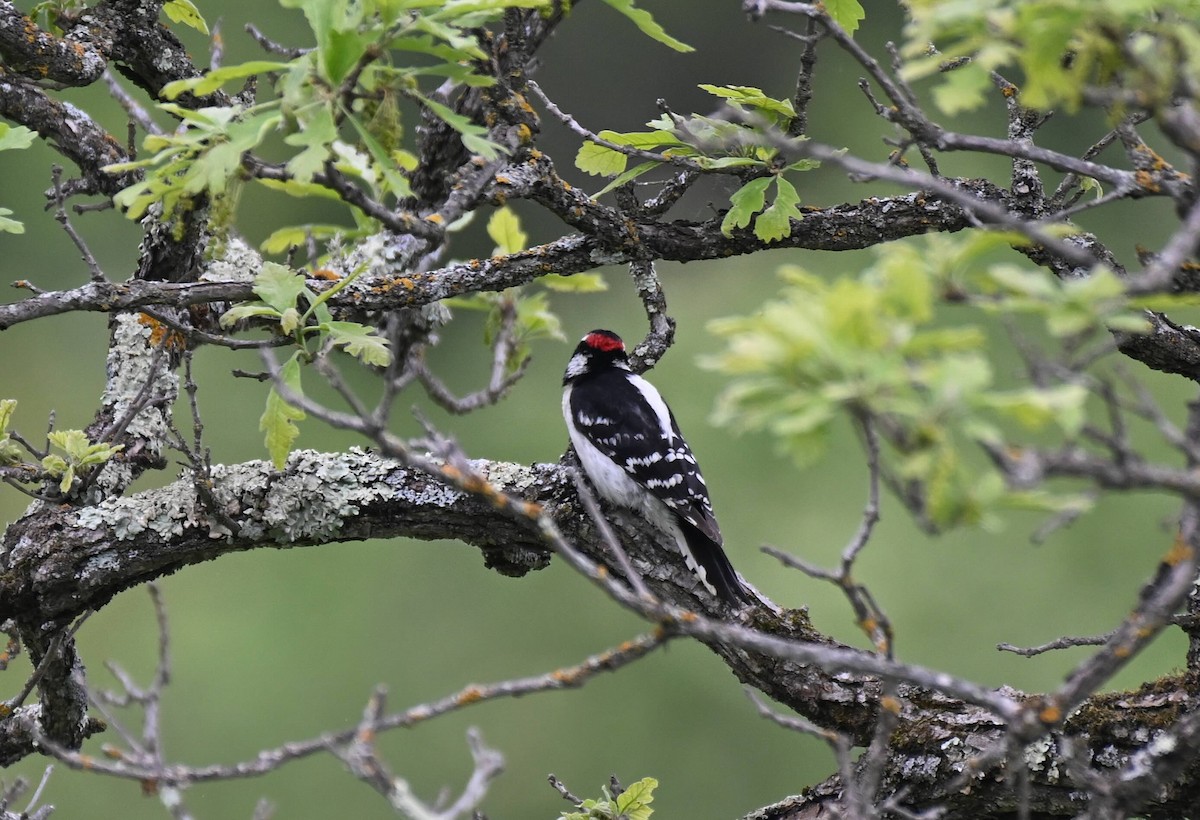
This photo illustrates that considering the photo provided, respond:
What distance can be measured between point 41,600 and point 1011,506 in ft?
7.97

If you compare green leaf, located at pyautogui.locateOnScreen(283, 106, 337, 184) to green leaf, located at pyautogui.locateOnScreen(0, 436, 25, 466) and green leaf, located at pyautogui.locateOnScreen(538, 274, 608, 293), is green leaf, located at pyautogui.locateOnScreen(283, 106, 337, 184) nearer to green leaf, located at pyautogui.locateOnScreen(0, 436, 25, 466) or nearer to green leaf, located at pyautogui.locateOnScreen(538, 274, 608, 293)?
green leaf, located at pyautogui.locateOnScreen(0, 436, 25, 466)

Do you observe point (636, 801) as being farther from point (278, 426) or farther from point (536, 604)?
point (536, 604)

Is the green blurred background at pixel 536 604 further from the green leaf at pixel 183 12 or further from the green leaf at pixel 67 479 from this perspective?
the green leaf at pixel 67 479

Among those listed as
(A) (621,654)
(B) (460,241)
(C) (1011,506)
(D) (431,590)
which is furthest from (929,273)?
(B) (460,241)

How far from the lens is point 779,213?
2.89 metres

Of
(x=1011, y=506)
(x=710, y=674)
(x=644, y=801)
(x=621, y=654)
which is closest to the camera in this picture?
(x=1011, y=506)

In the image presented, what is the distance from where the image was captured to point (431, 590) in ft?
34.0

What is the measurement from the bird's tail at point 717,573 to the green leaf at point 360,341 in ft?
3.26

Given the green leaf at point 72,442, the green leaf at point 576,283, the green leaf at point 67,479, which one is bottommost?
the green leaf at point 67,479

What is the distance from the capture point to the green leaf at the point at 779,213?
2.84m

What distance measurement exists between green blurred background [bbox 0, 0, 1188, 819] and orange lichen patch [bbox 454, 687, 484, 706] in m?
5.99

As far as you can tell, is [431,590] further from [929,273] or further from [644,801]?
[929,273]

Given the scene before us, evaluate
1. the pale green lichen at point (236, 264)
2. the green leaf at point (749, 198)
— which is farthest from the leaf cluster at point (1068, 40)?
the pale green lichen at point (236, 264)

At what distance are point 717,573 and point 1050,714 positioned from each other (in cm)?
143
